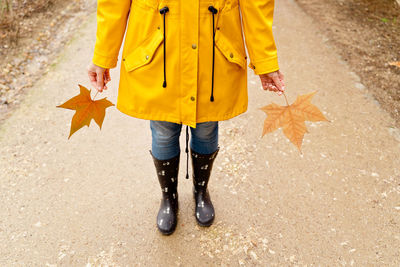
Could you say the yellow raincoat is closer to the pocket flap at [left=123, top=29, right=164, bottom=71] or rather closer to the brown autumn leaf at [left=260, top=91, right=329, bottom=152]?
the pocket flap at [left=123, top=29, right=164, bottom=71]

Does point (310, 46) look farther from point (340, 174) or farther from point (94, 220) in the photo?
point (94, 220)

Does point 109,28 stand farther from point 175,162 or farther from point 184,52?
point 175,162

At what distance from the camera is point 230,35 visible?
1.41m

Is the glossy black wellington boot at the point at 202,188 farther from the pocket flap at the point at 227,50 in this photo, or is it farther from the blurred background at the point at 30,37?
the blurred background at the point at 30,37

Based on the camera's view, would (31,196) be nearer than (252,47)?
No

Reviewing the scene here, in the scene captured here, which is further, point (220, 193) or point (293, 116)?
point (220, 193)

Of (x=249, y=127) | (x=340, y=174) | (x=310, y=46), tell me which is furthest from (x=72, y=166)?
(x=310, y=46)

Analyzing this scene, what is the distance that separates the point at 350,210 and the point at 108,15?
1.75 m

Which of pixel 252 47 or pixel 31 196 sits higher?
pixel 252 47

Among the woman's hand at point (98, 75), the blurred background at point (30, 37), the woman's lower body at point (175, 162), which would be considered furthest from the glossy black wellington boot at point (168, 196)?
the blurred background at point (30, 37)

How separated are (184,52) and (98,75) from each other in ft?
1.35

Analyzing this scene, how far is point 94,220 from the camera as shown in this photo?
2084 millimetres

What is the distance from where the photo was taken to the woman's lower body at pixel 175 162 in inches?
67.8

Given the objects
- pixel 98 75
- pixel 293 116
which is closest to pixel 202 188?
pixel 293 116
